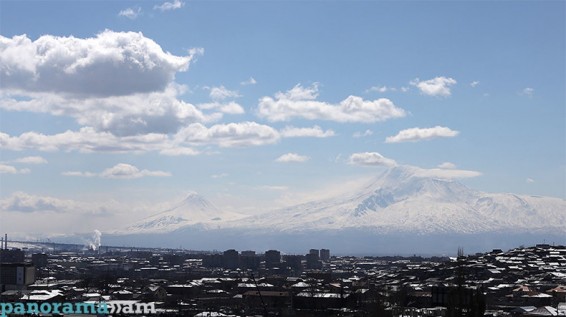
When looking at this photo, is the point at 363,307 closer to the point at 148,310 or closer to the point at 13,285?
the point at 148,310

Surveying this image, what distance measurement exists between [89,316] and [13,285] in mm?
64034

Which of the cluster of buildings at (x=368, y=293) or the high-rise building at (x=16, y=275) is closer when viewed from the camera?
the cluster of buildings at (x=368, y=293)

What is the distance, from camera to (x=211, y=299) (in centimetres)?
10606

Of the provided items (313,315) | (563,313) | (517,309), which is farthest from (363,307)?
(563,313)

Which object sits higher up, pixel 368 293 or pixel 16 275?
pixel 16 275

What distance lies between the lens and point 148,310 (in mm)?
68812

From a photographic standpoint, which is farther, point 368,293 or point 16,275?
point 16,275

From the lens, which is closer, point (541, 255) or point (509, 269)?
point (509, 269)

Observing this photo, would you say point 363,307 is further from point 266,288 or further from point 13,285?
point 13,285

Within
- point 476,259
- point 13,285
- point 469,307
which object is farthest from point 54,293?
point 476,259

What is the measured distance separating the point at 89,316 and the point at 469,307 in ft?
85.5

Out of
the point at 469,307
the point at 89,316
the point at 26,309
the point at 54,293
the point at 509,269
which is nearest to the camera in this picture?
the point at 469,307

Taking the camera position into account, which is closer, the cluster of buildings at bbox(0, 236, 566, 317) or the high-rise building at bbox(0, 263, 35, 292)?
the cluster of buildings at bbox(0, 236, 566, 317)

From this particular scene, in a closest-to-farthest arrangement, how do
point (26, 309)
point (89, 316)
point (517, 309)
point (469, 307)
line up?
point (469, 307) → point (89, 316) → point (26, 309) → point (517, 309)
